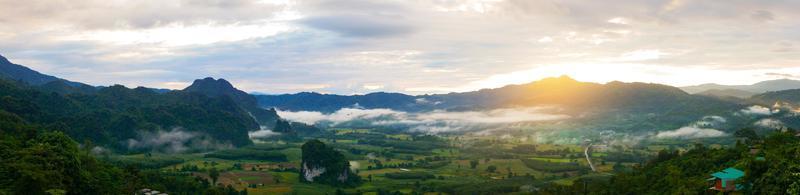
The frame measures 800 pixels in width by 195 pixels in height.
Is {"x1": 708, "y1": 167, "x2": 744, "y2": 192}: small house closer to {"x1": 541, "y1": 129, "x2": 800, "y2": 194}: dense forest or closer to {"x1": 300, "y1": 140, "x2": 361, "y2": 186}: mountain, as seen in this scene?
{"x1": 541, "y1": 129, "x2": 800, "y2": 194}: dense forest

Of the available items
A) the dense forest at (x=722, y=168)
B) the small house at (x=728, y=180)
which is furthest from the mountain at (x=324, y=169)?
the small house at (x=728, y=180)

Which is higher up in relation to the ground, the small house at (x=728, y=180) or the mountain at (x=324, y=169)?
the small house at (x=728, y=180)

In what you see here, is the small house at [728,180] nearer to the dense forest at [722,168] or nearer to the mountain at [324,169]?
the dense forest at [722,168]

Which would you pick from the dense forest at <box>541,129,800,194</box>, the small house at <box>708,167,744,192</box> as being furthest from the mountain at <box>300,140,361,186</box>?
the small house at <box>708,167,744,192</box>

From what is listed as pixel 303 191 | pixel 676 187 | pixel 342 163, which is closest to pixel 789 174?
pixel 676 187

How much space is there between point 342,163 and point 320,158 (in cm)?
704

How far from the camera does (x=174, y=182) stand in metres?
120

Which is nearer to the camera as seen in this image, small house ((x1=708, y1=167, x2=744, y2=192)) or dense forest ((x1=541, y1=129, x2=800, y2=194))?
dense forest ((x1=541, y1=129, x2=800, y2=194))

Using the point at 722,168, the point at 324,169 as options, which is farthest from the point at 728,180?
the point at 324,169

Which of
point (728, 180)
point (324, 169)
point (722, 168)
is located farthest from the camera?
point (324, 169)

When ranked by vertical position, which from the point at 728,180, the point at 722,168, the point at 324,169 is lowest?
the point at 324,169

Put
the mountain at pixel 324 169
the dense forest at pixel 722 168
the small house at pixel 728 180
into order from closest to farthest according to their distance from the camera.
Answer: the dense forest at pixel 722 168 → the small house at pixel 728 180 → the mountain at pixel 324 169

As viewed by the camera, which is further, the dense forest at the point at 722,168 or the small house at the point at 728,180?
the small house at the point at 728,180

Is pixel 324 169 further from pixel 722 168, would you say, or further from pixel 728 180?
pixel 728 180
